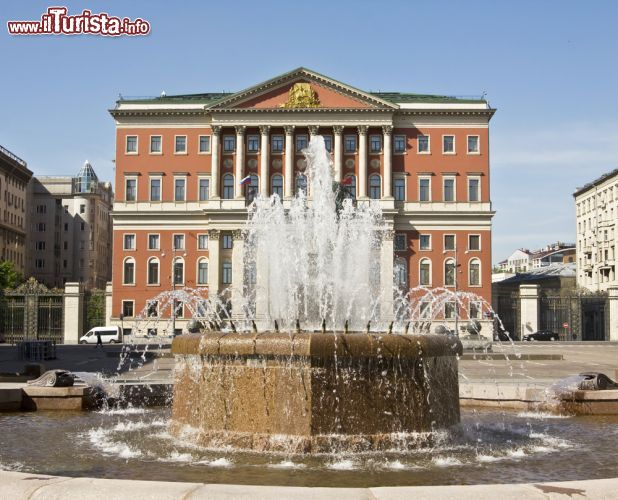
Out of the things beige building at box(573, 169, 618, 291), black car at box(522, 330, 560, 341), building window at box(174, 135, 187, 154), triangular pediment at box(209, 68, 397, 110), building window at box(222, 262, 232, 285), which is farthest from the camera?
beige building at box(573, 169, 618, 291)

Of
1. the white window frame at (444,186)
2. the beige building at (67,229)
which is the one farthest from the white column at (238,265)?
the beige building at (67,229)

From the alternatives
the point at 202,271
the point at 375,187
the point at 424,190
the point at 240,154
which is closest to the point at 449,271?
the point at 424,190

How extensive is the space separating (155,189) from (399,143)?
2029cm

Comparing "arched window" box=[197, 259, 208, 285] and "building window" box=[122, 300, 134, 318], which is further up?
"arched window" box=[197, 259, 208, 285]

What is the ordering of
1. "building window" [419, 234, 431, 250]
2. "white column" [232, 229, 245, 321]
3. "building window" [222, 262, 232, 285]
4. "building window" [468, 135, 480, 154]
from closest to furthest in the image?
"white column" [232, 229, 245, 321]
"building window" [222, 262, 232, 285]
"building window" [419, 234, 431, 250]
"building window" [468, 135, 480, 154]

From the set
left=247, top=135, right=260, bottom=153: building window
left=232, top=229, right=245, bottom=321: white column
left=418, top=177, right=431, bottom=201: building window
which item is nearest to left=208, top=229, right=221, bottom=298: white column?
left=232, top=229, right=245, bottom=321: white column

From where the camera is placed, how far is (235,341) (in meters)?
9.69

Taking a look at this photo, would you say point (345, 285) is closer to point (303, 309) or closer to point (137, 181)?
point (303, 309)

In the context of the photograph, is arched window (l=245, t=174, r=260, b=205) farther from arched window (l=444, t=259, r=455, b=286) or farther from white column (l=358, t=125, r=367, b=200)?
arched window (l=444, t=259, r=455, b=286)

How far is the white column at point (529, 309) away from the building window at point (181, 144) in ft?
94.9

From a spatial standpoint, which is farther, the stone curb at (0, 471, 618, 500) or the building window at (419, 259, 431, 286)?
the building window at (419, 259, 431, 286)

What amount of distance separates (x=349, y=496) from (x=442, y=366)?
525cm

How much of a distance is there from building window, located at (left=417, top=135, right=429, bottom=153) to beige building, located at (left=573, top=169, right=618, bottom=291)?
25552 millimetres

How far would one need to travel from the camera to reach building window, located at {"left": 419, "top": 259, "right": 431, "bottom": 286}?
62.2 meters
